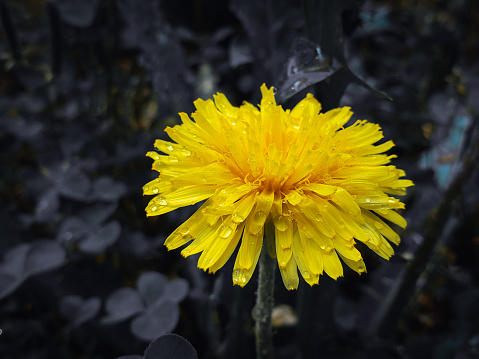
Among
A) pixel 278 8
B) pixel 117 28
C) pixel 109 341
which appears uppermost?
pixel 117 28

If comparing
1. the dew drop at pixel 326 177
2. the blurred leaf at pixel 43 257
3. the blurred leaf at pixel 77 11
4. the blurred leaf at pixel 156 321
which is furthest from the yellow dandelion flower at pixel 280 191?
the blurred leaf at pixel 77 11

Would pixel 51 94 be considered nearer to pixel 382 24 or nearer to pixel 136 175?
pixel 136 175

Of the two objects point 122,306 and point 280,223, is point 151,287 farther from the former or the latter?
point 280,223

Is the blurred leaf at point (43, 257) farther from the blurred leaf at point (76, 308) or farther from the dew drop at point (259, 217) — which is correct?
the dew drop at point (259, 217)

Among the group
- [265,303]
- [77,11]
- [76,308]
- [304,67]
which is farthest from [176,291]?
[77,11]

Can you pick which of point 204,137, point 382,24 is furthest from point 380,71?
point 204,137
